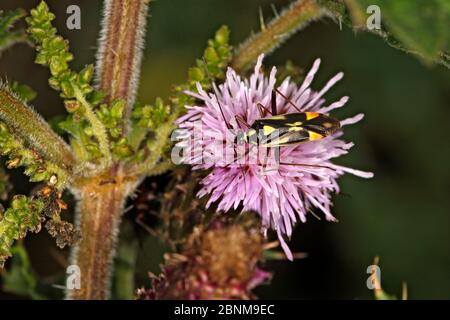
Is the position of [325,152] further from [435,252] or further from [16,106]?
[435,252]

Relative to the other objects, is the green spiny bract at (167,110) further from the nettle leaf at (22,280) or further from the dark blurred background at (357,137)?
the dark blurred background at (357,137)

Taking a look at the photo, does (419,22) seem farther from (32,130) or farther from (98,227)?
(98,227)

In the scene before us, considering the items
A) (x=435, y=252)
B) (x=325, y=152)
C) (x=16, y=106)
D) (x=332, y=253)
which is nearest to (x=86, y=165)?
(x=16, y=106)

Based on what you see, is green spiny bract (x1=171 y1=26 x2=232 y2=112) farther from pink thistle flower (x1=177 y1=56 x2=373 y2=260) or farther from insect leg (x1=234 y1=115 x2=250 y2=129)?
insect leg (x1=234 y1=115 x2=250 y2=129)

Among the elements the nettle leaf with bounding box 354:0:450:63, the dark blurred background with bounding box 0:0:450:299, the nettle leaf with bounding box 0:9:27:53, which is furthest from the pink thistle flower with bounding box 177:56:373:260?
the dark blurred background with bounding box 0:0:450:299

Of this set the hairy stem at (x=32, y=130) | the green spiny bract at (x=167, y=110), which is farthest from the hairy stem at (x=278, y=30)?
the hairy stem at (x=32, y=130)

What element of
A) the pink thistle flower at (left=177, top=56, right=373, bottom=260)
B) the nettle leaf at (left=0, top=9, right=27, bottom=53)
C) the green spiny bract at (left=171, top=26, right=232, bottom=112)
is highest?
the nettle leaf at (left=0, top=9, right=27, bottom=53)
